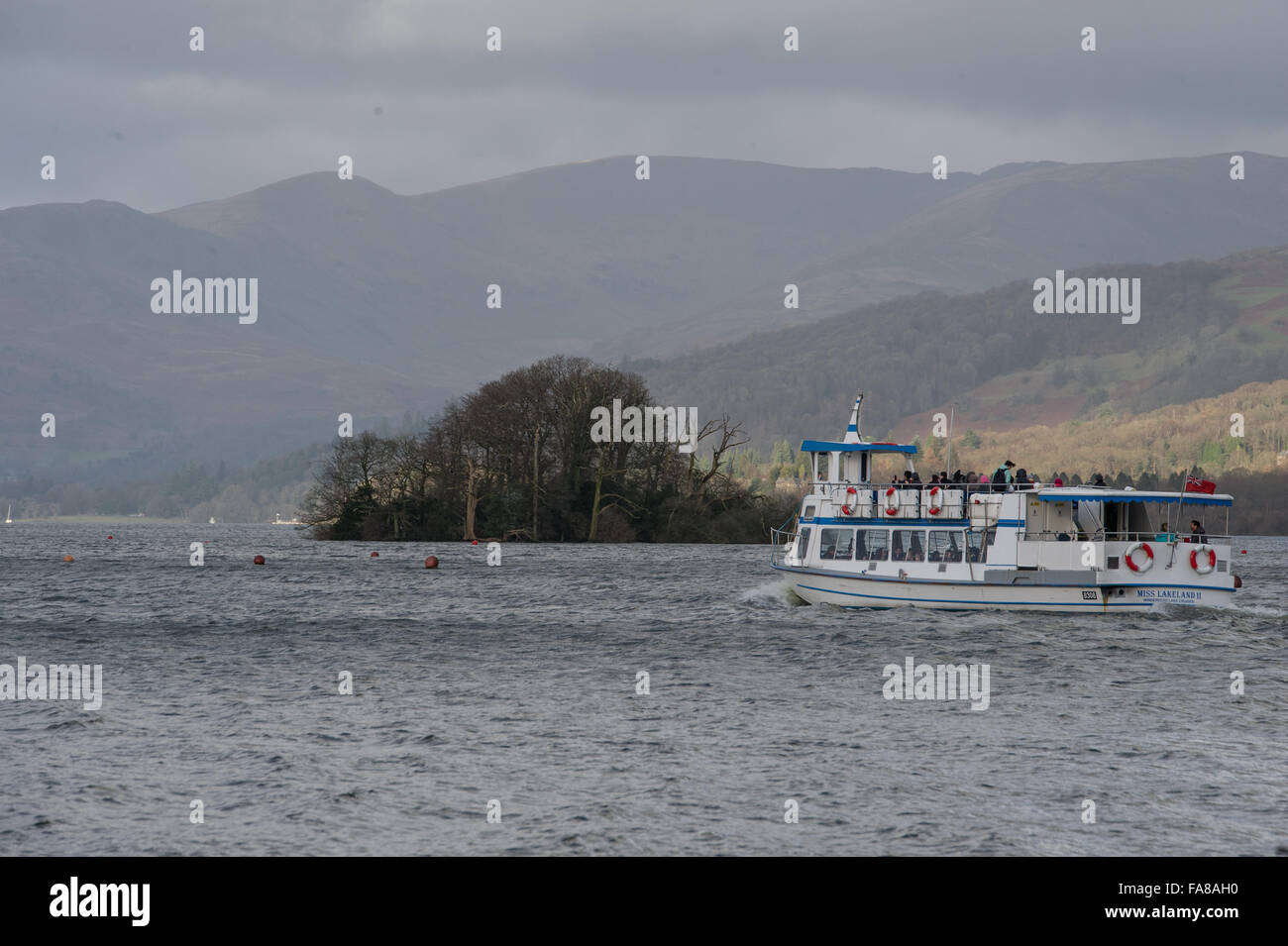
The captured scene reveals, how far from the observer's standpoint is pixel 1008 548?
6675 centimetres

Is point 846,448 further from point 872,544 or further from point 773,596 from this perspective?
point 773,596

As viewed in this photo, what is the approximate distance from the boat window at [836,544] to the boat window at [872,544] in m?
0.45

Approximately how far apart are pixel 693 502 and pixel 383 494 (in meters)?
35.7

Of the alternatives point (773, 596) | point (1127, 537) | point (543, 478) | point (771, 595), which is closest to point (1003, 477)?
point (1127, 537)

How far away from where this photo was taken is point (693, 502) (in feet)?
525

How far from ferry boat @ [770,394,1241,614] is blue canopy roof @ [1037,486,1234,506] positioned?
63 mm

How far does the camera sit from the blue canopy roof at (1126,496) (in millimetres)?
62737

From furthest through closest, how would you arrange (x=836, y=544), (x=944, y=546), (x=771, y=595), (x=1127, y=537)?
(x=771, y=595) → (x=836, y=544) → (x=944, y=546) → (x=1127, y=537)

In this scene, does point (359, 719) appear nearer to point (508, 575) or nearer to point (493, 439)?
point (508, 575)

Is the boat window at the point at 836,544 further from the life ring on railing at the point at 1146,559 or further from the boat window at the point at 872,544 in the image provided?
the life ring on railing at the point at 1146,559

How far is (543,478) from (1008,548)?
96.4 m

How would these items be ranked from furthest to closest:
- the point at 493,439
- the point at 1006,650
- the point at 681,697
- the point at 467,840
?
the point at 493,439
the point at 1006,650
the point at 681,697
the point at 467,840
